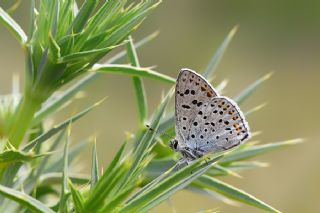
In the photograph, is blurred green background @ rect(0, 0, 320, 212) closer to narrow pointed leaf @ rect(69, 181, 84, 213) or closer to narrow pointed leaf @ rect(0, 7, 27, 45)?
narrow pointed leaf @ rect(0, 7, 27, 45)

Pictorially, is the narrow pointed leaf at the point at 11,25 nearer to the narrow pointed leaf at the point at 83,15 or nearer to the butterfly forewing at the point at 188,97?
the narrow pointed leaf at the point at 83,15

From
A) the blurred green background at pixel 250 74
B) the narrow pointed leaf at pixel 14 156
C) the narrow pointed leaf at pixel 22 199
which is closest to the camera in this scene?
the narrow pointed leaf at pixel 22 199

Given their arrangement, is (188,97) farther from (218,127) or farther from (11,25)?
(11,25)

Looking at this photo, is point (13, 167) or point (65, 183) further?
point (13, 167)

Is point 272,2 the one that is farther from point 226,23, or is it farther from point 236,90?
point 236,90

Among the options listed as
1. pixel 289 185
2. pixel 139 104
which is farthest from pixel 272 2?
pixel 139 104

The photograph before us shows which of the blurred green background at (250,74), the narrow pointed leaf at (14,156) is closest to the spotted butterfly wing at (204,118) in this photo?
the narrow pointed leaf at (14,156)
